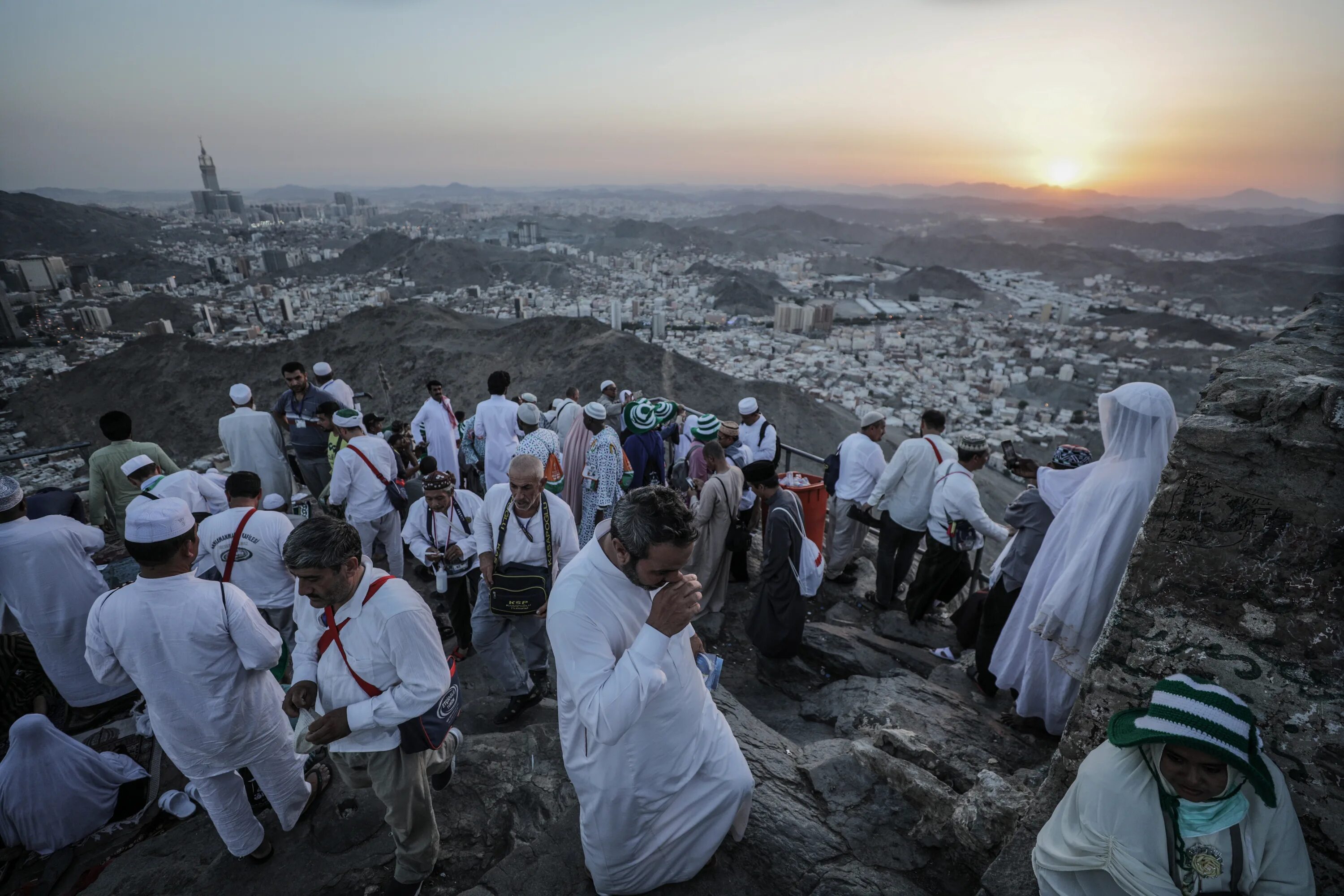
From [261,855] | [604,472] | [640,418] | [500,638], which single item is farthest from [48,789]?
[640,418]

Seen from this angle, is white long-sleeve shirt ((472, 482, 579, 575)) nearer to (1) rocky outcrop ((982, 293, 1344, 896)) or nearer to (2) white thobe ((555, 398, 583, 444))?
(1) rocky outcrop ((982, 293, 1344, 896))

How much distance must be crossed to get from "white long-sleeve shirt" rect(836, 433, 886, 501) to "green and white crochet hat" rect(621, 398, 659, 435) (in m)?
1.77

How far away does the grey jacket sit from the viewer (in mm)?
3160

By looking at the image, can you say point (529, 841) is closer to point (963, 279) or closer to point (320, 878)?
point (320, 878)

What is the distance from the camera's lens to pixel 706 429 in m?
5.05

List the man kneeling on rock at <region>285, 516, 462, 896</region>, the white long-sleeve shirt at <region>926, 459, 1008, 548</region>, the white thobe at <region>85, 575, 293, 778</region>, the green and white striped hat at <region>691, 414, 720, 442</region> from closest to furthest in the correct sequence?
the man kneeling on rock at <region>285, 516, 462, 896</region> < the white thobe at <region>85, 575, 293, 778</region> < the white long-sleeve shirt at <region>926, 459, 1008, 548</region> < the green and white striped hat at <region>691, 414, 720, 442</region>

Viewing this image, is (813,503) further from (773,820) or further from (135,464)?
(135,464)

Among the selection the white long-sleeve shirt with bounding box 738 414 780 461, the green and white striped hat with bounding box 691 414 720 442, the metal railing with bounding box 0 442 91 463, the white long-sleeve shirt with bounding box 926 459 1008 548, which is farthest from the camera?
the white long-sleeve shirt with bounding box 738 414 780 461

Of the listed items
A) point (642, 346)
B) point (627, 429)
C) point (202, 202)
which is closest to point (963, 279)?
point (642, 346)

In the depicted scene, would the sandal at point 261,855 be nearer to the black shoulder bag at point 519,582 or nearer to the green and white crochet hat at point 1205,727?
the black shoulder bag at point 519,582

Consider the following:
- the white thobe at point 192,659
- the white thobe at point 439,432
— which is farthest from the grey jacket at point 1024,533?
the white thobe at point 439,432

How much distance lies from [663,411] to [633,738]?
361 cm

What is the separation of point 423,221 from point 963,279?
9399cm

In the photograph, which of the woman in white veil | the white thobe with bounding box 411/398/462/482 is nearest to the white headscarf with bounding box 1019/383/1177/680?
the woman in white veil
